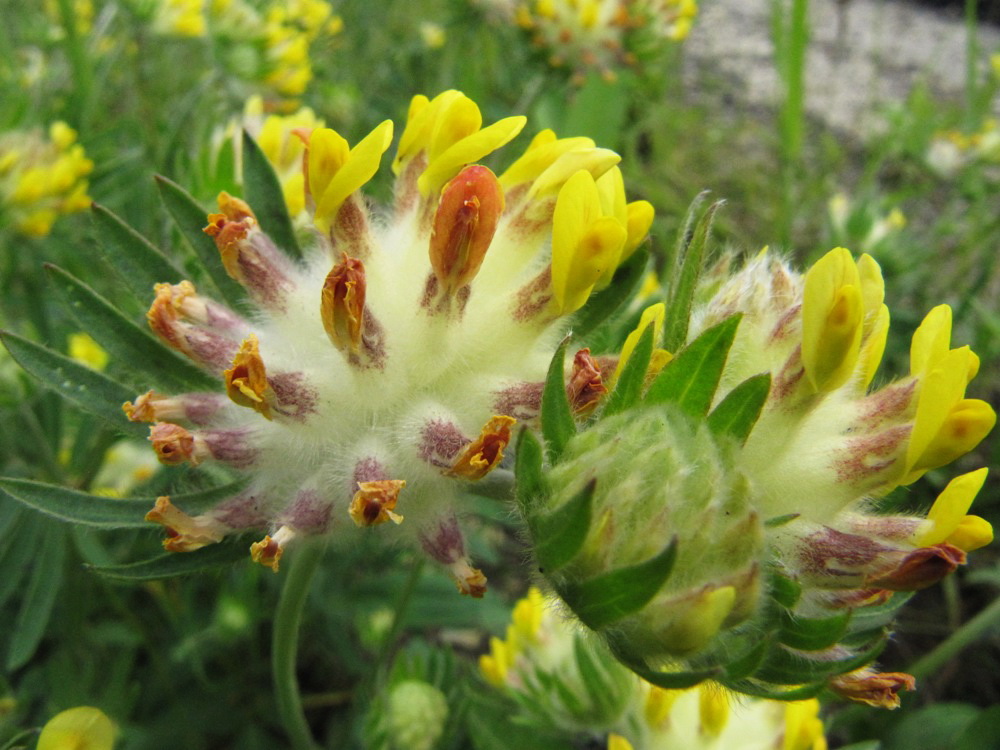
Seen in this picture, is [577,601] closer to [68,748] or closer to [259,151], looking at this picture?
[68,748]

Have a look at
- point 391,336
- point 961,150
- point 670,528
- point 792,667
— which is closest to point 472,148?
point 391,336

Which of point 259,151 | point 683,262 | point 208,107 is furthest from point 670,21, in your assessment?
point 683,262

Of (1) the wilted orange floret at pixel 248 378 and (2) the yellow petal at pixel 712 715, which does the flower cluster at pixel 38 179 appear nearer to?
(1) the wilted orange floret at pixel 248 378

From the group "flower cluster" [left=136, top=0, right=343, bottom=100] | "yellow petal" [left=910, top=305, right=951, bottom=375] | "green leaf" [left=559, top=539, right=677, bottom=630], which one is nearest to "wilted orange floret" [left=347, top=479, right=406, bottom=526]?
"green leaf" [left=559, top=539, right=677, bottom=630]

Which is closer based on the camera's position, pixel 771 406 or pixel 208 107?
pixel 771 406

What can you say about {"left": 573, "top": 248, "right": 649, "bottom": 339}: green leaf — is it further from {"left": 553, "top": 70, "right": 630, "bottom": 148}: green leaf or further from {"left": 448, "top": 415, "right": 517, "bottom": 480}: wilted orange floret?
{"left": 553, "top": 70, "right": 630, "bottom": 148}: green leaf

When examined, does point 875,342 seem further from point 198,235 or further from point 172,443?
point 198,235
